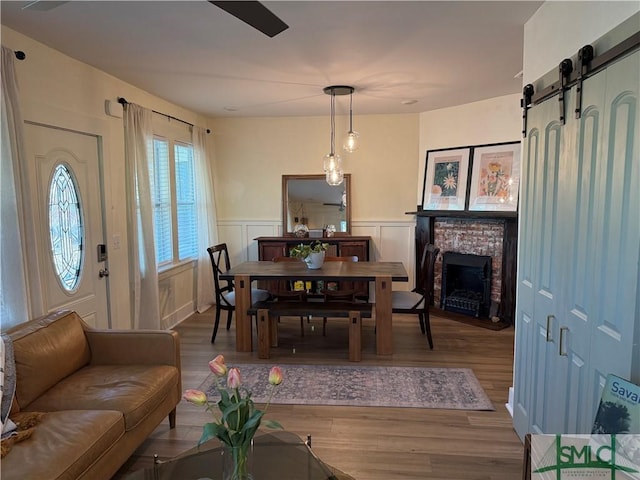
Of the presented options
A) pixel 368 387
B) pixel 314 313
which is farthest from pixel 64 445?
pixel 314 313

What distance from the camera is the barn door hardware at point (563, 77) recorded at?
6.68ft

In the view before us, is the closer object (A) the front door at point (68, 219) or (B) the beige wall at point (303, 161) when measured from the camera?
(A) the front door at point (68, 219)

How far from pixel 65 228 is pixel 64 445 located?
2.00 metres

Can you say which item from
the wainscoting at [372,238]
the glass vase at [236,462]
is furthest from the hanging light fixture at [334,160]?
the glass vase at [236,462]

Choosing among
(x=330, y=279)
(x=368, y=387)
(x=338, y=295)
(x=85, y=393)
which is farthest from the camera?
(x=338, y=295)

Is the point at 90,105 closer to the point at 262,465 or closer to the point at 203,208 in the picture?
the point at 203,208

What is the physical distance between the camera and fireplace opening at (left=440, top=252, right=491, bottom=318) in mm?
5254

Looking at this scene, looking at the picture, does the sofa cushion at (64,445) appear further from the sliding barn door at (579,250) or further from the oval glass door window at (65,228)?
the sliding barn door at (579,250)

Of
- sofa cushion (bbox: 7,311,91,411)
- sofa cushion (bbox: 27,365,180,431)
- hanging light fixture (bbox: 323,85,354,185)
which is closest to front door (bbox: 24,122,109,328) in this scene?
sofa cushion (bbox: 7,311,91,411)

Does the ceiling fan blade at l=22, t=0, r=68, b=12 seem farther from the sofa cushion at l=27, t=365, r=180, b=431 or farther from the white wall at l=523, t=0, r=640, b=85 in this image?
the white wall at l=523, t=0, r=640, b=85

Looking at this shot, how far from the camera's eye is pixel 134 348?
2797 mm

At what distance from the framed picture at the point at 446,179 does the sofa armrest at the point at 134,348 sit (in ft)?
12.8

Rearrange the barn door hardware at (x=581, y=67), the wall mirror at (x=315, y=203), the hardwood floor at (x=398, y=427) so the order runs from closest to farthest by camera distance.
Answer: the barn door hardware at (x=581, y=67) < the hardwood floor at (x=398, y=427) < the wall mirror at (x=315, y=203)

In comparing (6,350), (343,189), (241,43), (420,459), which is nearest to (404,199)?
(343,189)
